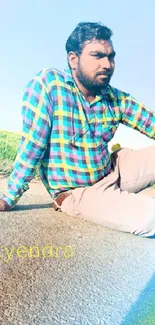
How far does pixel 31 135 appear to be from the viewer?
1.73m

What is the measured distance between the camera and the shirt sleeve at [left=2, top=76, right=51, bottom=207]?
5.61 feet

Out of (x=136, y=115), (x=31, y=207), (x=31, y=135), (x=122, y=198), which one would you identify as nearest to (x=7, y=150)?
(x=31, y=207)

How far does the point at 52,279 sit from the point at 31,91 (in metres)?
0.86

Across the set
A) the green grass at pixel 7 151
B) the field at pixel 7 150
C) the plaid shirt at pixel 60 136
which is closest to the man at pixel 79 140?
the plaid shirt at pixel 60 136

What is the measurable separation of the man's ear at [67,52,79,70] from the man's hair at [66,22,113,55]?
0.7 inches

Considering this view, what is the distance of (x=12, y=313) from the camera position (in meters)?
0.89

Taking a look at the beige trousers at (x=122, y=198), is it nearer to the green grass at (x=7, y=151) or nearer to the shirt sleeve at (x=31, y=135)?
the shirt sleeve at (x=31, y=135)

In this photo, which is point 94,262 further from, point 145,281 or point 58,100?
→ point 58,100

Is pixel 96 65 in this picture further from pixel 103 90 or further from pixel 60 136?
pixel 60 136

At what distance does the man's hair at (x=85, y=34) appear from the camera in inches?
A: 70.6

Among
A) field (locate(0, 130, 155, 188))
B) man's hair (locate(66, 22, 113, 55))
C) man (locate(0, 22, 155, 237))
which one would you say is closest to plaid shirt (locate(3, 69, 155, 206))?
man (locate(0, 22, 155, 237))

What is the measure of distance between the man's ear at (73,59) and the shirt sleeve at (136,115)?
269mm

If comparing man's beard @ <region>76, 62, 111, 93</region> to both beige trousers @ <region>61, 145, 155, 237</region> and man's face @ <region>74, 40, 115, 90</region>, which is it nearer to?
man's face @ <region>74, 40, 115, 90</region>

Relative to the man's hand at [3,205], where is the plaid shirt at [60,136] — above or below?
above
